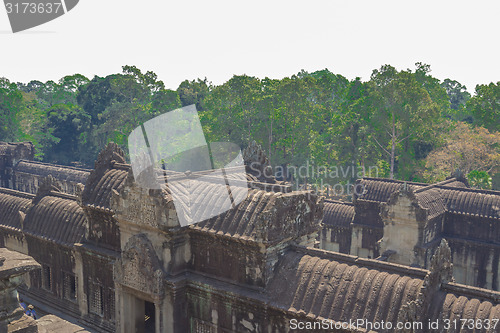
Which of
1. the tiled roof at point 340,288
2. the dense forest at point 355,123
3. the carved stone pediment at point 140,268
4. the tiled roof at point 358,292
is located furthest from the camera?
the dense forest at point 355,123

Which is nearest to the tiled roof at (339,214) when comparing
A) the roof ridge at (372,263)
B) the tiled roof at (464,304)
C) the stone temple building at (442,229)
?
the stone temple building at (442,229)

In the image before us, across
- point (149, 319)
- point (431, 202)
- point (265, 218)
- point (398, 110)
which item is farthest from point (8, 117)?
point (265, 218)

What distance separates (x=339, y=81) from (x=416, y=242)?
49358mm

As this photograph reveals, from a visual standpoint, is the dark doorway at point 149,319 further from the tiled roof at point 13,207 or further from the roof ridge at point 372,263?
the tiled roof at point 13,207

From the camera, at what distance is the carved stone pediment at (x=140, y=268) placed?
1380 cm

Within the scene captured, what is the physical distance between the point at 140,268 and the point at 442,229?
16907mm

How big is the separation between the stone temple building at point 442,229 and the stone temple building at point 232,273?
8129 millimetres

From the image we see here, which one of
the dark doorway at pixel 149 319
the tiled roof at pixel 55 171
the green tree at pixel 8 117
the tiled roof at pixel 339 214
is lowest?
the dark doorway at pixel 149 319

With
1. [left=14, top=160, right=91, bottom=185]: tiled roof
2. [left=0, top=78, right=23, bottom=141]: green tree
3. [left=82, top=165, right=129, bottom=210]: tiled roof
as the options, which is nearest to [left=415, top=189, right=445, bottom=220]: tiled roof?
[left=82, top=165, right=129, bottom=210]: tiled roof

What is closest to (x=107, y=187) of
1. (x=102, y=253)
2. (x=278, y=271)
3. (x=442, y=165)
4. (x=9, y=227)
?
(x=102, y=253)

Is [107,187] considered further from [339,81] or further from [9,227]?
[339,81]

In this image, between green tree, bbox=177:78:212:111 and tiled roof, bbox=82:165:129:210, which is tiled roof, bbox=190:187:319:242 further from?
green tree, bbox=177:78:212:111

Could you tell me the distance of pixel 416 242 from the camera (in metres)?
21.4

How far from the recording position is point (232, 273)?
13.5 meters
